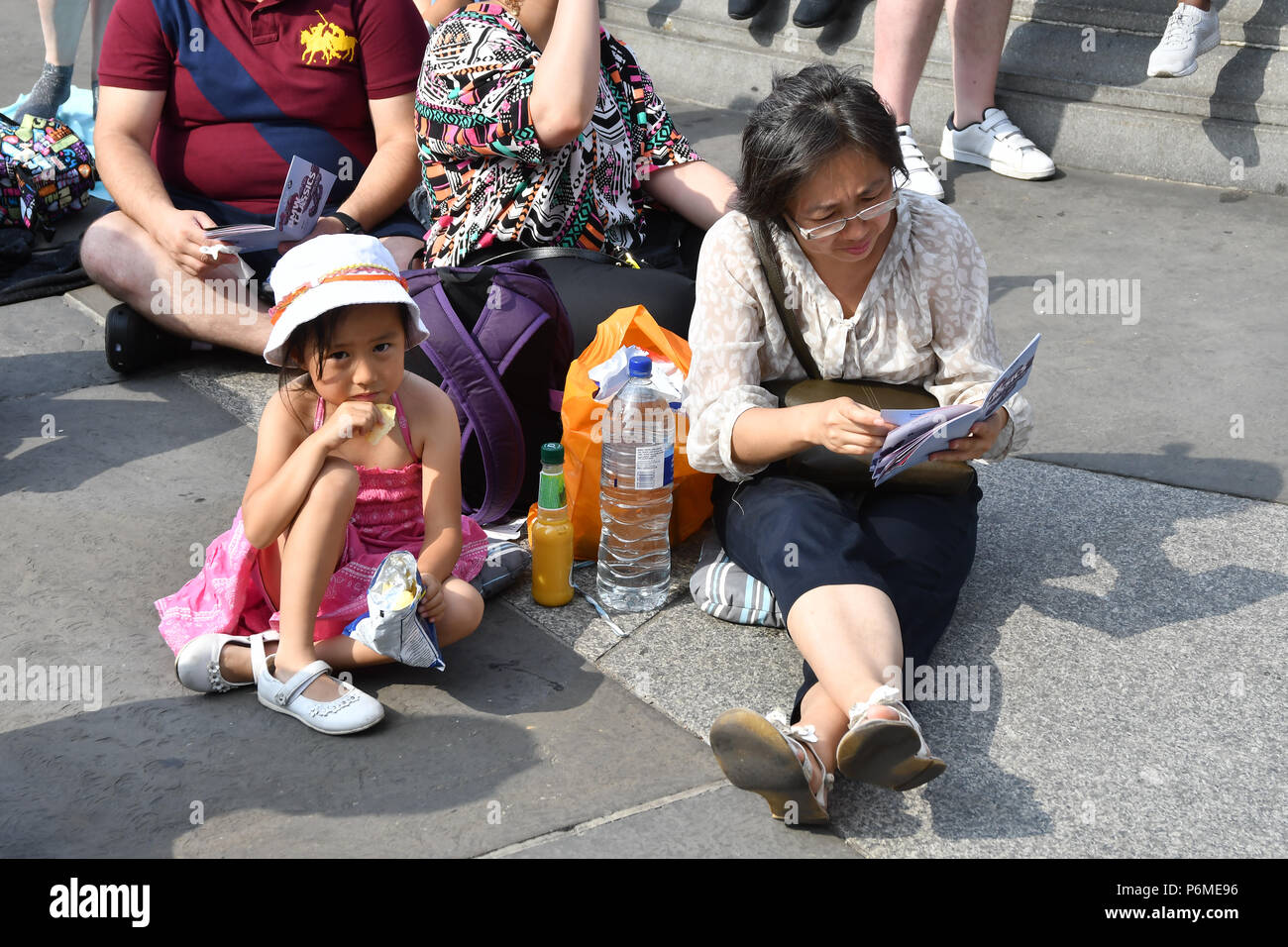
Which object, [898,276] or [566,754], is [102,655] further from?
[898,276]

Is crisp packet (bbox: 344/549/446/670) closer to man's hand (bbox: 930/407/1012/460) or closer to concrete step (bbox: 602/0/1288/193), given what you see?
man's hand (bbox: 930/407/1012/460)

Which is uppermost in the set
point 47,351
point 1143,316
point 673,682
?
point 1143,316

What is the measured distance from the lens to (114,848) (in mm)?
2400

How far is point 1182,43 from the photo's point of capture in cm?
546

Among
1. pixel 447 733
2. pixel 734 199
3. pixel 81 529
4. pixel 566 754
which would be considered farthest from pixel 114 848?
pixel 734 199

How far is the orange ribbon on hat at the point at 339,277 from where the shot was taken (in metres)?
2.80

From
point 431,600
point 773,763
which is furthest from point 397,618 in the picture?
point 773,763

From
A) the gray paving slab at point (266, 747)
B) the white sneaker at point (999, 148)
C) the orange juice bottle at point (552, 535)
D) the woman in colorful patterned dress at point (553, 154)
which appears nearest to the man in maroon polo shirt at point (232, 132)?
the woman in colorful patterned dress at point (553, 154)

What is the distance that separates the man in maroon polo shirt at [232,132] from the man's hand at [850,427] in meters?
2.02

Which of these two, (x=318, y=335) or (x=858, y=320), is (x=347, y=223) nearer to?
(x=318, y=335)

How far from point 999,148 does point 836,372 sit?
3379 millimetres

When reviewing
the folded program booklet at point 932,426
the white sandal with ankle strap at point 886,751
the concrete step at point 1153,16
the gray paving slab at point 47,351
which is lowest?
the gray paving slab at point 47,351

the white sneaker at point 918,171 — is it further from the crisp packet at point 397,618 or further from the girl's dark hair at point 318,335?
the crisp packet at point 397,618
